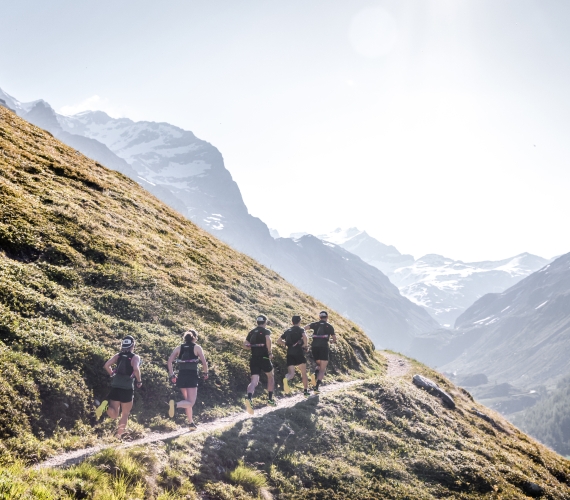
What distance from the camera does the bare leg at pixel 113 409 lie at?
37.6 ft

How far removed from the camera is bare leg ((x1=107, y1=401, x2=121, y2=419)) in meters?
11.4

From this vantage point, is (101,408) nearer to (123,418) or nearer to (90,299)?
(123,418)

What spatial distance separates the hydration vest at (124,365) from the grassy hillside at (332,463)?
2409mm

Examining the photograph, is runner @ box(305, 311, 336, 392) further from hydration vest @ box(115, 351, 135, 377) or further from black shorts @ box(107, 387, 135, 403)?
black shorts @ box(107, 387, 135, 403)

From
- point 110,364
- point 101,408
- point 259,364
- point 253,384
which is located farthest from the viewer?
point 259,364

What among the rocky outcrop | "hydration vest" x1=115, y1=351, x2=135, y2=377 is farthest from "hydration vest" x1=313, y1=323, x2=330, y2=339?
the rocky outcrop

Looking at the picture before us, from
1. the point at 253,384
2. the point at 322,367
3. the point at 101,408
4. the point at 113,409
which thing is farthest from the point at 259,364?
the point at 101,408

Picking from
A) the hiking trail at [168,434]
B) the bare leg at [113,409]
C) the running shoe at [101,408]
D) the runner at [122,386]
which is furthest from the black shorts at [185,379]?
the running shoe at [101,408]

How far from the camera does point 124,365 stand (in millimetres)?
11578

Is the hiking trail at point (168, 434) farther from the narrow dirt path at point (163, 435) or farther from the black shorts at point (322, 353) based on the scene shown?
the black shorts at point (322, 353)

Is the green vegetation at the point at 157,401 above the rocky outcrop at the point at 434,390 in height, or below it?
below

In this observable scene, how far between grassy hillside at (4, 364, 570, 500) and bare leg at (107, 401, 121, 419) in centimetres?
193

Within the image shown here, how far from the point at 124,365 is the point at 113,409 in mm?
1359

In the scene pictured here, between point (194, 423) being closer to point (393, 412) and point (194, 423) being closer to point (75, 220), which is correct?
point (393, 412)
